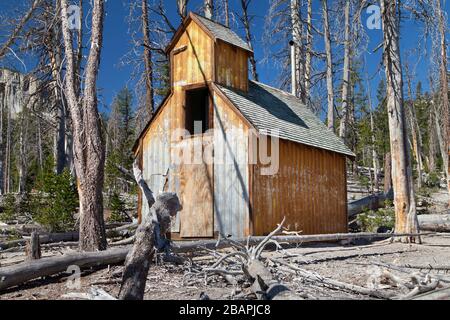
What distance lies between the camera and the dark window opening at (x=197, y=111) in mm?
14812

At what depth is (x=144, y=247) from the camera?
6027 millimetres

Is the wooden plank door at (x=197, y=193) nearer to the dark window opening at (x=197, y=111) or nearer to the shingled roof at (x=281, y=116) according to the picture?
the dark window opening at (x=197, y=111)

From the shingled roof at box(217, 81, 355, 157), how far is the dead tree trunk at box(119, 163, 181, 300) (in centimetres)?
625

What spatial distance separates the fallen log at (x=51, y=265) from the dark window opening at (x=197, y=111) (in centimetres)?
697

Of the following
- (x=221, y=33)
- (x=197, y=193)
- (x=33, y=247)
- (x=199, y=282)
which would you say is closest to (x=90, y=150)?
(x=33, y=247)

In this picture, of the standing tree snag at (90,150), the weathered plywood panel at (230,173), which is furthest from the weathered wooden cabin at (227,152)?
the standing tree snag at (90,150)

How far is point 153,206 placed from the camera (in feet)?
22.7

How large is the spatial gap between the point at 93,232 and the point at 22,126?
43.4 m

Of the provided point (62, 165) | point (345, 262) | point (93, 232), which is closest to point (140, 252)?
point (93, 232)

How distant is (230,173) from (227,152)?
0.64 m

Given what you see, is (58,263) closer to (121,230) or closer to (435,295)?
(435,295)

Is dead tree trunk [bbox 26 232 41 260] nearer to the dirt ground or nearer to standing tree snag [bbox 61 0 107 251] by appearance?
the dirt ground

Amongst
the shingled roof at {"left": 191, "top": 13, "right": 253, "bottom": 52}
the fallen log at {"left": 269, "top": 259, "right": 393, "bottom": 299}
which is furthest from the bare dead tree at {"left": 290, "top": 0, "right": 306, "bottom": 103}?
the fallen log at {"left": 269, "top": 259, "right": 393, "bottom": 299}

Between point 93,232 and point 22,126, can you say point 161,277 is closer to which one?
point 93,232
